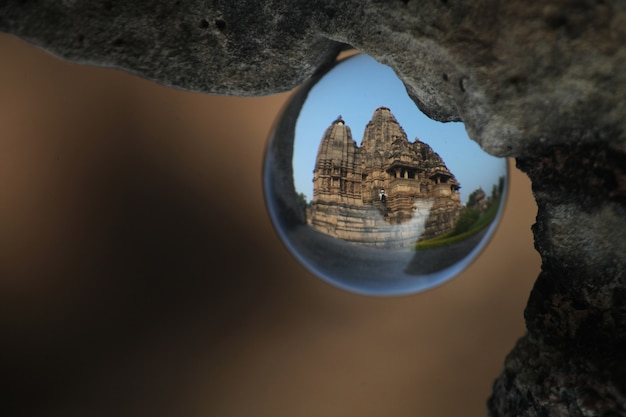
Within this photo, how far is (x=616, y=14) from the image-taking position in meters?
0.48

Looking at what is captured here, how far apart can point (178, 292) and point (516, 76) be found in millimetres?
1160

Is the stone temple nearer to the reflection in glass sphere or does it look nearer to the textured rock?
the reflection in glass sphere

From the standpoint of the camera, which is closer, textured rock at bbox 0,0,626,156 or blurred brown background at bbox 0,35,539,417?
textured rock at bbox 0,0,626,156

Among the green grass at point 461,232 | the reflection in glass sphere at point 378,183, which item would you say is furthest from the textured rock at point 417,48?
the green grass at point 461,232

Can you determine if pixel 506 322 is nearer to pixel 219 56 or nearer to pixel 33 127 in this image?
pixel 219 56

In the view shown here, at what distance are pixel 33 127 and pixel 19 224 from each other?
0.80 feet

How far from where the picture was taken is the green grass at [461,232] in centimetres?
92

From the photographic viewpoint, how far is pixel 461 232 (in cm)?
93

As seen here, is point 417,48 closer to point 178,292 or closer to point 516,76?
point 516,76

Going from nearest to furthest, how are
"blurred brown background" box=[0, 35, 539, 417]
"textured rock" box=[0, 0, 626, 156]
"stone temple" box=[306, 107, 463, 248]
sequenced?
"textured rock" box=[0, 0, 626, 156] → "stone temple" box=[306, 107, 463, 248] → "blurred brown background" box=[0, 35, 539, 417]

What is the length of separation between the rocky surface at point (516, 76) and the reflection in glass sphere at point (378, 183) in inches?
4.2

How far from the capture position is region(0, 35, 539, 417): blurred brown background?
1.32m

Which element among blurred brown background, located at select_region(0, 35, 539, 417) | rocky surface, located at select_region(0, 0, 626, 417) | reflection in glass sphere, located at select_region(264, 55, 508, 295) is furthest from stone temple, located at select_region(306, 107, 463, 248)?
blurred brown background, located at select_region(0, 35, 539, 417)

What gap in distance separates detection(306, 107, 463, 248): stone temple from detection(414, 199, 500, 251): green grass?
2 cm
